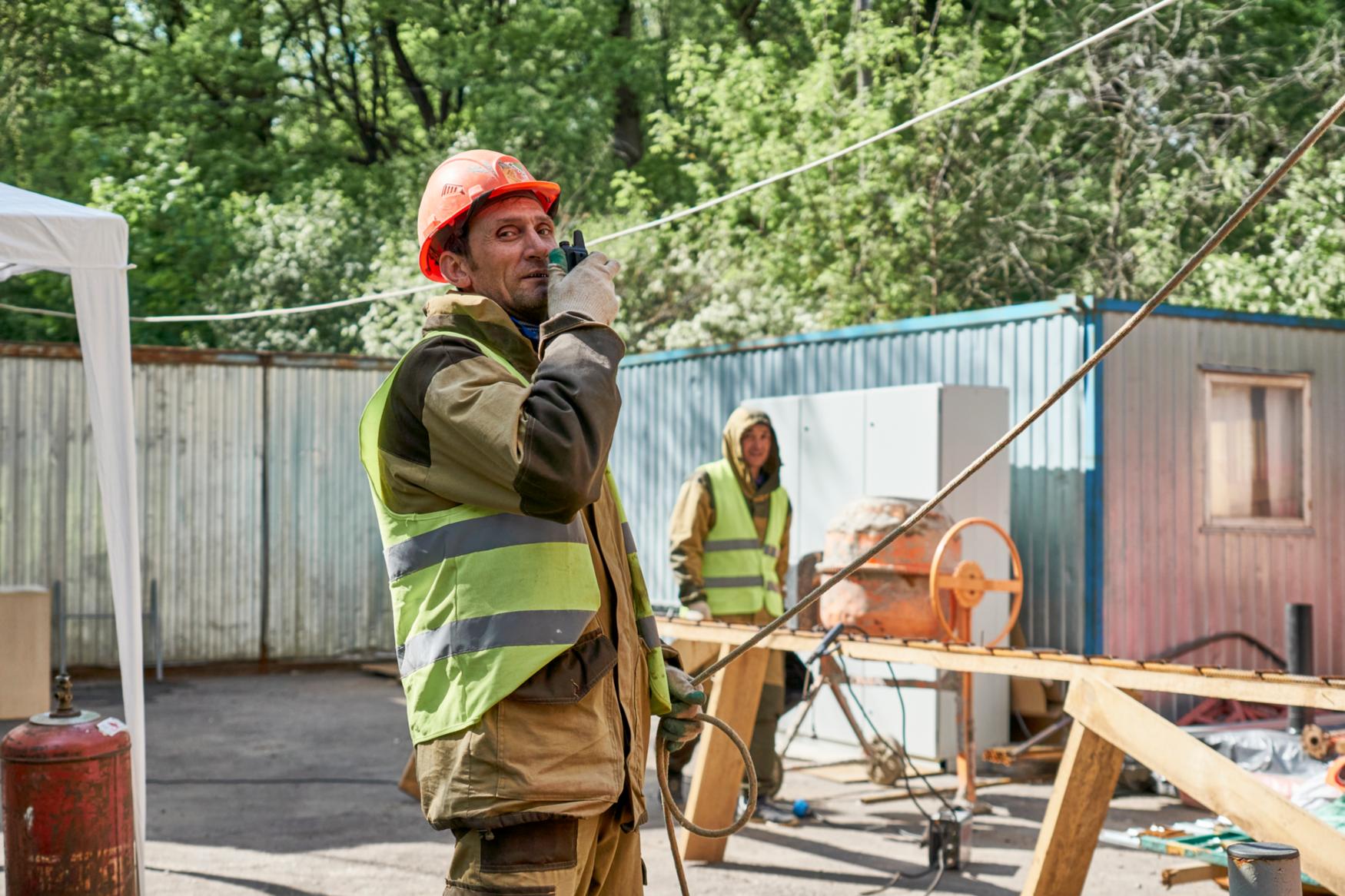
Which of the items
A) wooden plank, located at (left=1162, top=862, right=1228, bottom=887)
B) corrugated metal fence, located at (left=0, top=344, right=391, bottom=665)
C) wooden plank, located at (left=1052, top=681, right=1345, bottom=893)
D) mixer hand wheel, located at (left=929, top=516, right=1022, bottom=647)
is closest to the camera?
wooden plank, located at (left=1052, top=681, right=1345, bottom=893)

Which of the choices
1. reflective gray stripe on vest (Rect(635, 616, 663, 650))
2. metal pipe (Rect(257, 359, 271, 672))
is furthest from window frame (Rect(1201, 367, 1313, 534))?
metal pipe (Rect(257, 359, 271, 672))

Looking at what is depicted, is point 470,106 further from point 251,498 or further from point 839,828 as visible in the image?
point 839,828

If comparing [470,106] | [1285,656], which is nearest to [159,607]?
[1285,656]

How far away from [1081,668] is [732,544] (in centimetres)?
349

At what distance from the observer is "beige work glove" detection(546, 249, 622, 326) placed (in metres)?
2.94

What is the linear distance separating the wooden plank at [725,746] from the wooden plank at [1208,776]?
2388 millimetres

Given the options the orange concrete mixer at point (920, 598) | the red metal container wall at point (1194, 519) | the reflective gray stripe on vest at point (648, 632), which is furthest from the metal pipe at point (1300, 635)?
the reflective gray stripe on vest at point (648, 632)

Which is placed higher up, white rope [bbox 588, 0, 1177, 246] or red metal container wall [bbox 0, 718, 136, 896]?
white rope [bbox 588, 0, 1177, 246]

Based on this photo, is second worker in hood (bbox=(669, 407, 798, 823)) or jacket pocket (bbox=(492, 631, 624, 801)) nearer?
jacket pocket (bbox=(492, 631, 624, 801))

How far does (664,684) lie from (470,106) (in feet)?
92.0

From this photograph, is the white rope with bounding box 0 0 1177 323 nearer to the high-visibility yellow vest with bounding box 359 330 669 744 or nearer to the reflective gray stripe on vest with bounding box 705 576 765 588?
the reflective gray stripe on vest with bounding box 705 576 765 588

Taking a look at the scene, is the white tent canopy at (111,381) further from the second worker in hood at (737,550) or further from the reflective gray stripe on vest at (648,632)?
the reflective gray stripe on vest at (648,632)

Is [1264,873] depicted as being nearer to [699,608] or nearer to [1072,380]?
[1072,380]

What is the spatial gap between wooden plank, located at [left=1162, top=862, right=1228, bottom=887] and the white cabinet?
3759 mm
